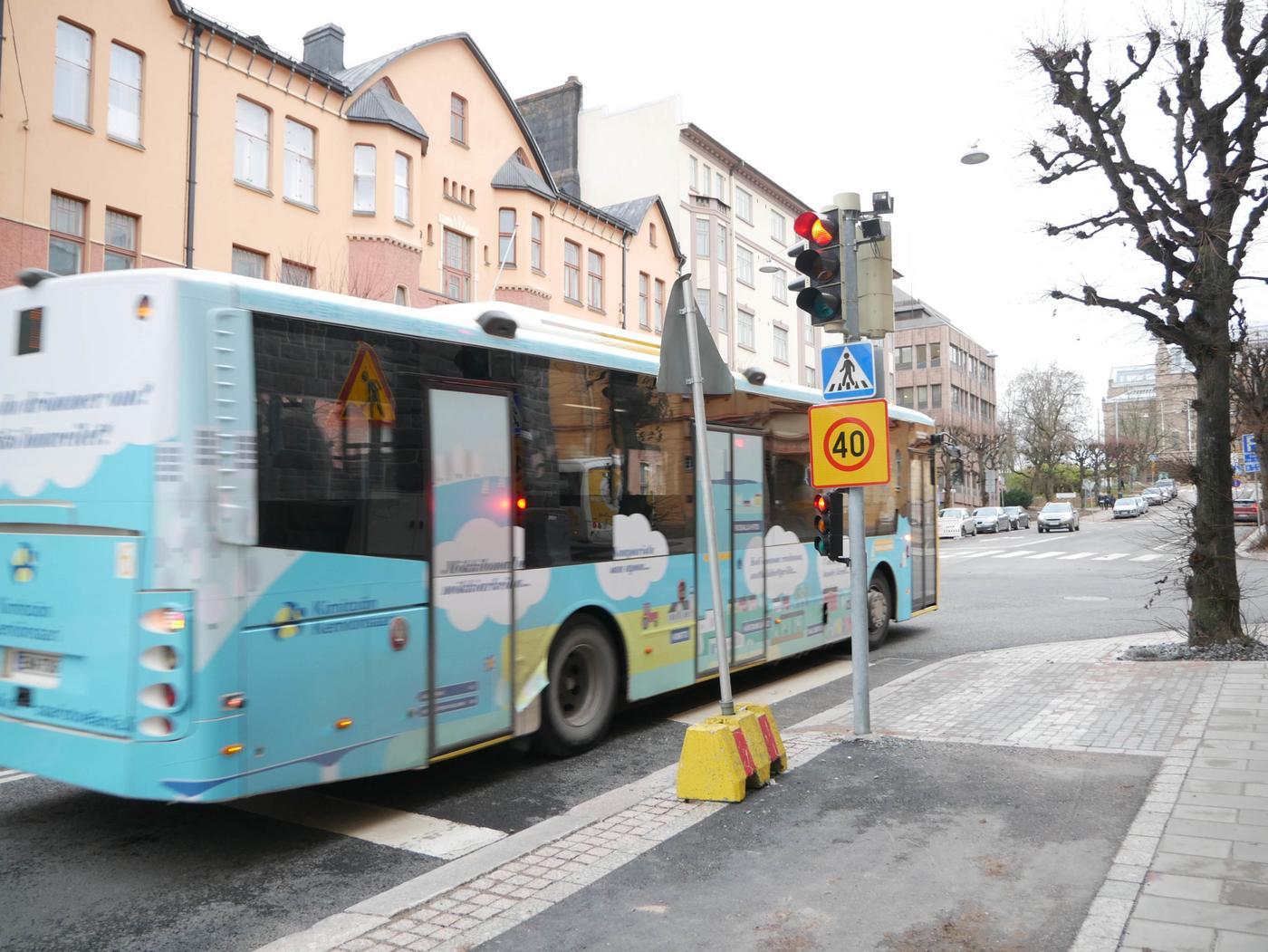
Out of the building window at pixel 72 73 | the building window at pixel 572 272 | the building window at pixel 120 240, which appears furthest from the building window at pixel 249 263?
the building window at pixel 572 272

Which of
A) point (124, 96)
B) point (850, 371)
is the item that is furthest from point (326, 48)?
point (850, 371)

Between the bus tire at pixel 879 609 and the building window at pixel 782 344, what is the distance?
37.8m

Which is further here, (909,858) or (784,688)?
(784,688)

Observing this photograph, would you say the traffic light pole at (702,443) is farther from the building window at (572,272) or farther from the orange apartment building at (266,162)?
the building window at (572,272)

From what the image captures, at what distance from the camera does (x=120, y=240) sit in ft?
62.8

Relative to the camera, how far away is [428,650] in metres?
5.71

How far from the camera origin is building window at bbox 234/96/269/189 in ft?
69.8

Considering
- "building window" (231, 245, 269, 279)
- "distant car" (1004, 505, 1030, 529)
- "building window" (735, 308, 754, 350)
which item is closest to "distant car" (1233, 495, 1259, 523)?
"distant car" (1004, 505, 1030, 529)

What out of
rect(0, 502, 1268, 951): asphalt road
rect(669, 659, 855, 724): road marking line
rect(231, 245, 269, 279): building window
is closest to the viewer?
rect(0, 502, 1268, 951): asphalt road

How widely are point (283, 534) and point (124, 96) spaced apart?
1809 centimetres

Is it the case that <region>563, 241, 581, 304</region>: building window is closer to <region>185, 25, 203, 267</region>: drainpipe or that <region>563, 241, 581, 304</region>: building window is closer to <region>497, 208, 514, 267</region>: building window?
<region>497, 208, 514, 267</region>: building window

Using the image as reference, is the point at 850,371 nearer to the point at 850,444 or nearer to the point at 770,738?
the point at 850,444

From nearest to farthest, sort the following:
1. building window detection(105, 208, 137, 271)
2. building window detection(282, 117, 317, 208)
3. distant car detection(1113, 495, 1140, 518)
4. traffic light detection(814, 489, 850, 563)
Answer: traffic light detection(814, 489, 850, 563) → building window detection(105, 208, 137, 271) → building window detection(282, 117, 317, 208) → distant car detection(1113, 495, 1140, 518)

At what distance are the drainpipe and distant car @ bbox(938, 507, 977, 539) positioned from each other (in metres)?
35.6
